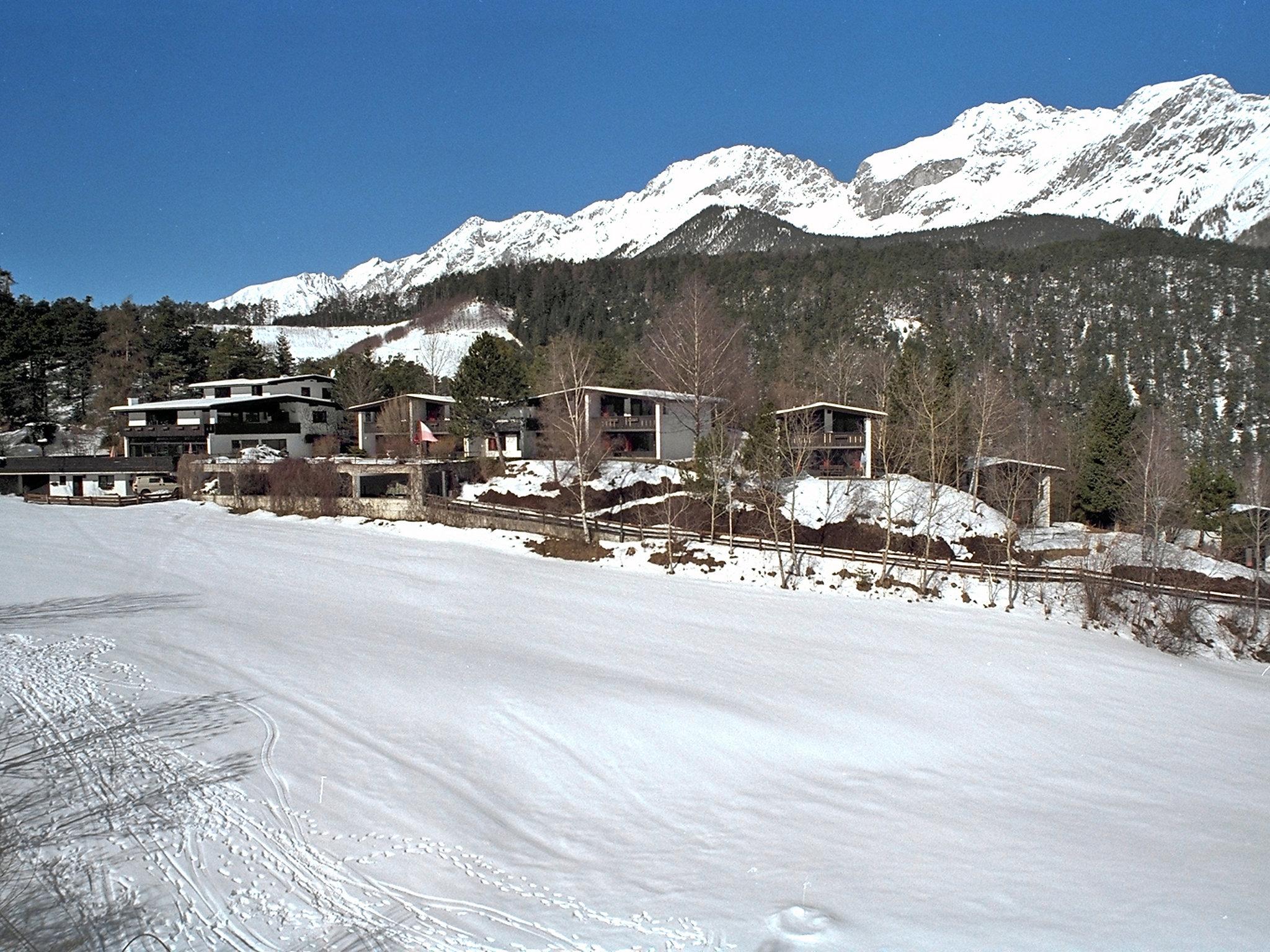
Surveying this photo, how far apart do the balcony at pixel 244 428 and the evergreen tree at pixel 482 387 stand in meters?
15.9

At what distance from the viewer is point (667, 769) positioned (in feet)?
44.6

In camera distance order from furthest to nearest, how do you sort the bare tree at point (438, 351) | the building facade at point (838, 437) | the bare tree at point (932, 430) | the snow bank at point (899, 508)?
the bare tree at point (438, 351) → the building facade at point (838, 437) → the snow bank at point (899, 508) → the bare tree at point (932, 430)

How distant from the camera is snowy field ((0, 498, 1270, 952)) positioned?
9094 millimetres

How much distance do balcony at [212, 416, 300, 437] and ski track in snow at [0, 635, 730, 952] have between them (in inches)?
1711

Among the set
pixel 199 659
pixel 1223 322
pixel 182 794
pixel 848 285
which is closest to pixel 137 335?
pixel 199 659

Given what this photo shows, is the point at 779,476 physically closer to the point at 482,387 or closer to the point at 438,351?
the point at 482,387

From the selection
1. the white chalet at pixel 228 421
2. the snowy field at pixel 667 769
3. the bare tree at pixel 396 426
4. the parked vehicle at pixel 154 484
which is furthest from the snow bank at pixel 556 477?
the parked vehicle at pixel 154 484

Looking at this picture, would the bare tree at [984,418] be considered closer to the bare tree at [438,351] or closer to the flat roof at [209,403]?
the flat roof at [209,403]

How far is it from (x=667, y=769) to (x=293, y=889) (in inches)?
257

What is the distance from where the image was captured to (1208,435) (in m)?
90.6

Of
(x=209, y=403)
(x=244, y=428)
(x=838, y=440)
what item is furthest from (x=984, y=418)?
(x=209, y=403)

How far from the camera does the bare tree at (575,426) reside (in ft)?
113

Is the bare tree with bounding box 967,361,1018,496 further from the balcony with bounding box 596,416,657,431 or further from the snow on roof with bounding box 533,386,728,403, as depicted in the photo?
the balcony with bounding box 596,416,657,431

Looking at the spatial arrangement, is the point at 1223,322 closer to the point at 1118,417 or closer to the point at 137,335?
the point at 1118,417
